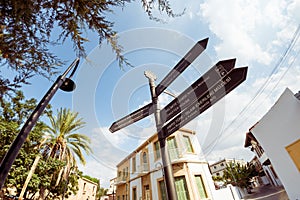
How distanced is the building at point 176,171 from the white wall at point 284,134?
17.6ft

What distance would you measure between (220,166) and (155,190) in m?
38.0

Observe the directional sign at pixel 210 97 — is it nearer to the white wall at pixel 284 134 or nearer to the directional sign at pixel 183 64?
the directional sign at pixel 183 64

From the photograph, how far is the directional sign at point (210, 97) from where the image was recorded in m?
2.24

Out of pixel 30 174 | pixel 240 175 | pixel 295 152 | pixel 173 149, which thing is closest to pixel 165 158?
pixel 295 152

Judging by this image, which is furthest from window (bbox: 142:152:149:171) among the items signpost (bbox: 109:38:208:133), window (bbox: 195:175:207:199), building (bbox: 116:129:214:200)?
signpost (bbox: 109:38:208:133)

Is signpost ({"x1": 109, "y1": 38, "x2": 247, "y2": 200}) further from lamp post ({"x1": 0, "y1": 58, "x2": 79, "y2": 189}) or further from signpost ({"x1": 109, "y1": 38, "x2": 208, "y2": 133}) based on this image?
lamp post ({"x1": 0, "y1": 58, "x2": 79, "y2": 189})

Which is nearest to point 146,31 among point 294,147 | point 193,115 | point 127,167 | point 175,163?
point 193,115

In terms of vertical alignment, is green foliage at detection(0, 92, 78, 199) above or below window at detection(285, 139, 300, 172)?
above

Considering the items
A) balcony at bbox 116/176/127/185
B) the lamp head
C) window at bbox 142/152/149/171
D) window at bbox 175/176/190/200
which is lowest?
window at bbox 175/176/190/200

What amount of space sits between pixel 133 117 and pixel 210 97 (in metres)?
1.61

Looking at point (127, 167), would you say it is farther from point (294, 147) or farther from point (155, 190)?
point (294, 147)

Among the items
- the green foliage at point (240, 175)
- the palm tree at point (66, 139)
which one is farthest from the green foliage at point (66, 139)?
the green foliage at point (240, 175)

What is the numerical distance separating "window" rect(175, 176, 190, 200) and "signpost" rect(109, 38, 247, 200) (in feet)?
29.5

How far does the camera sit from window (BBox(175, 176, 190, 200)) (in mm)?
9695
